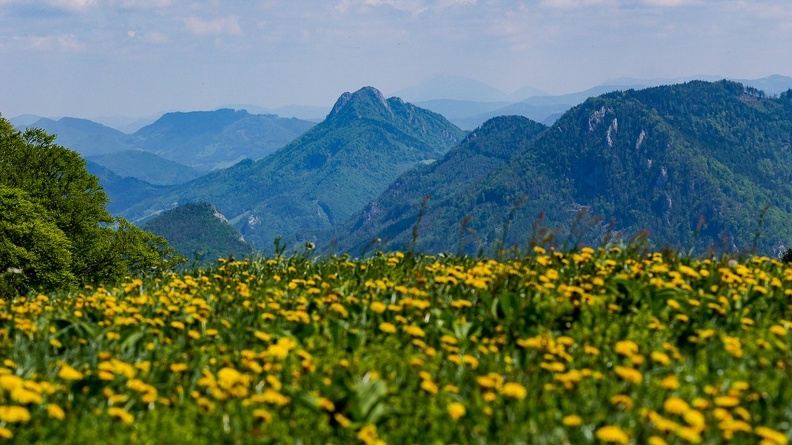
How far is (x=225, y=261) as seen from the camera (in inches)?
512

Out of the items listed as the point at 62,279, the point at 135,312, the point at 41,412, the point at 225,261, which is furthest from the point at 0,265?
the point at 41,412

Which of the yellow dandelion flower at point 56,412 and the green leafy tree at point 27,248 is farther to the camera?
the green leafy tree at point 27,248

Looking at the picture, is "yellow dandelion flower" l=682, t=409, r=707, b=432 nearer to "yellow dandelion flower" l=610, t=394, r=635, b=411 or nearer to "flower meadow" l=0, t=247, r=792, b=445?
"flower meadow" l=0, t=247, r=792, b=445

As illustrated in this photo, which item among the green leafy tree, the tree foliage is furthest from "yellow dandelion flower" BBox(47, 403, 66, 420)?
the tree foliage

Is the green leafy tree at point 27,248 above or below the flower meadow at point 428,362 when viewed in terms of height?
below

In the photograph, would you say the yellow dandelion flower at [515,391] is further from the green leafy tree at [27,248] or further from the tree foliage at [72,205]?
the tree foliage at [72,205]

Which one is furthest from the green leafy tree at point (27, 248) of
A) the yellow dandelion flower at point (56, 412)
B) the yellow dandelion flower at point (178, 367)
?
the yellow dandelion flower at point (56, 412)

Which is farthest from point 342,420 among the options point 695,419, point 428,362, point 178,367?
point 695,419

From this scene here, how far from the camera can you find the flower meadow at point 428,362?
5.02 metres

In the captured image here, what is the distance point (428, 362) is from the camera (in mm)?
6523

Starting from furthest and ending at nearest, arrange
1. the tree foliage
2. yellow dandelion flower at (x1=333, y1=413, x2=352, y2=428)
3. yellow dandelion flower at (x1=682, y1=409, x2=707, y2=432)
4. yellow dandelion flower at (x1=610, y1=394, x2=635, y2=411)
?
the tree foliage < yellow dandelion flower at (x1=333, y1=413, x2=352, y2=428) < yellow dandelion flower at (x1=610, y1=394, x2=635, y2=411) < yellow dandelion flower at (x1=682, y1=409, x2=707, y2=432)

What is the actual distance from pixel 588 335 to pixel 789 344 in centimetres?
182

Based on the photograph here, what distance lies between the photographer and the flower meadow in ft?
16.5

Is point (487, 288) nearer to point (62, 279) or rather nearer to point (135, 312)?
point (135, 312)
